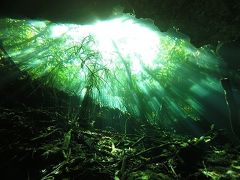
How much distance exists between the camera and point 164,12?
421cm

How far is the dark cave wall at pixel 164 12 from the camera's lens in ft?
12.5

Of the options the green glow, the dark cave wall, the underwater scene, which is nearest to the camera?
the underwater scene

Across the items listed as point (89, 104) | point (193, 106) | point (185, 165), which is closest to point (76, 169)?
point (185, 165)

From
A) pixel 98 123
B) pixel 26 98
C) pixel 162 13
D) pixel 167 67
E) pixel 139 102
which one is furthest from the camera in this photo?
pixel 167 67

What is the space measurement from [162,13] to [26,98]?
3211 millimetres

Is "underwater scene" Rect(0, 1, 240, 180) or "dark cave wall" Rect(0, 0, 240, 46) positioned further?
"dark cave wall" Rect(0, 0, 240, 46)

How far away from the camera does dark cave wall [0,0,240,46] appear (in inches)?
150

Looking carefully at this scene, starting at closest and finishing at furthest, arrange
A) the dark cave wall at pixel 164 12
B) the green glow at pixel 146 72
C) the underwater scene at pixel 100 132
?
the underwater scene at pixel 100 132 → the dark cave wall at pixel 164 12 → the green glow at pixel 146 72

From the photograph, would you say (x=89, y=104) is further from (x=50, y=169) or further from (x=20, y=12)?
(x=50, y=169)

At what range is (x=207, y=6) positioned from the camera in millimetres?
3746

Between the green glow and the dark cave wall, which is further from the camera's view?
the green glow

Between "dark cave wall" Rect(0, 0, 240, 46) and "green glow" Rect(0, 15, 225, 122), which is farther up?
"green glow" Rect(0, 15, 225, 122)

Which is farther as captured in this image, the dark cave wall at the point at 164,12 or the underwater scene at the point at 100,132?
the dark cave wall at the point at 164,12

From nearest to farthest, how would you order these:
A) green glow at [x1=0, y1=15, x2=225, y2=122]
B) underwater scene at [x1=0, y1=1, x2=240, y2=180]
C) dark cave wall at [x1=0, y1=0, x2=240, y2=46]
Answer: underwater scene at [x1=0, y1=1, x2=240, y2=180] → dark cave wall at [x1=0, y1=0, x2=240, y2=46] → green glow at [x1=0, y1=15, x2=225, y2=122]
